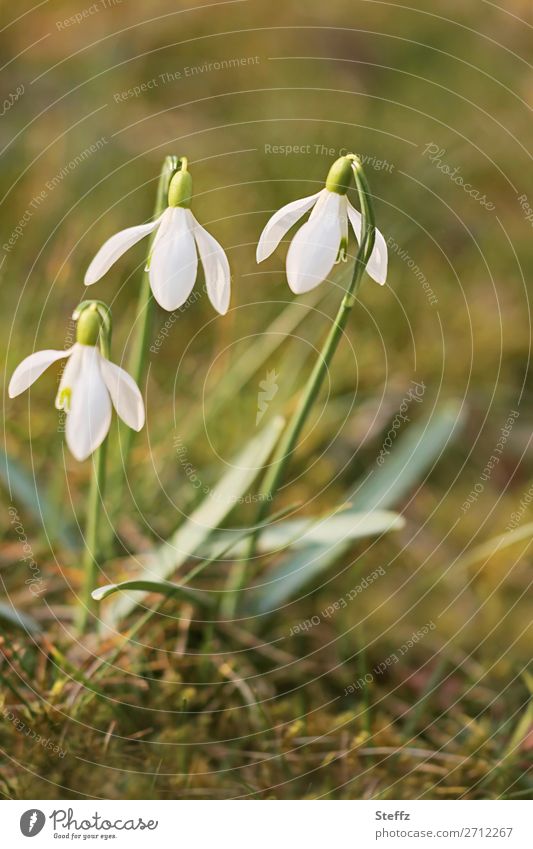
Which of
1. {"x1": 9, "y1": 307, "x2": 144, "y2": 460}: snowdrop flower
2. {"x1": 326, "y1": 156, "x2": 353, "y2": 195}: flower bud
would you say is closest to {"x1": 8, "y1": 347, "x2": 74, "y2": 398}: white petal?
{"x1": 9, "y1": 307, "x2": 144, "y2": 460}: snowdrop flower

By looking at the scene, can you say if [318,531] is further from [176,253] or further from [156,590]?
[176,253]

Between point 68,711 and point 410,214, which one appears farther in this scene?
point 410,214

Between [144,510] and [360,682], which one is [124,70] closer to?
[144,510]

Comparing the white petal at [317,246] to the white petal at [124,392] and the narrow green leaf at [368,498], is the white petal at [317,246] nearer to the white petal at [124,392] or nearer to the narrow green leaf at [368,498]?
the white petal at [124,392]

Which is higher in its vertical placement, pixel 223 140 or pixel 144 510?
pixel 223 140

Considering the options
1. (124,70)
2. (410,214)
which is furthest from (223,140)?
(410,214)

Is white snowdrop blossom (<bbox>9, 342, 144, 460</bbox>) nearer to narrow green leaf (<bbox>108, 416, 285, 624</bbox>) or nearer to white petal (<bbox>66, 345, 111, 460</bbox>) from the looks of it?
white petal (<bbox>66, 345, 111, 460</bbox>)
